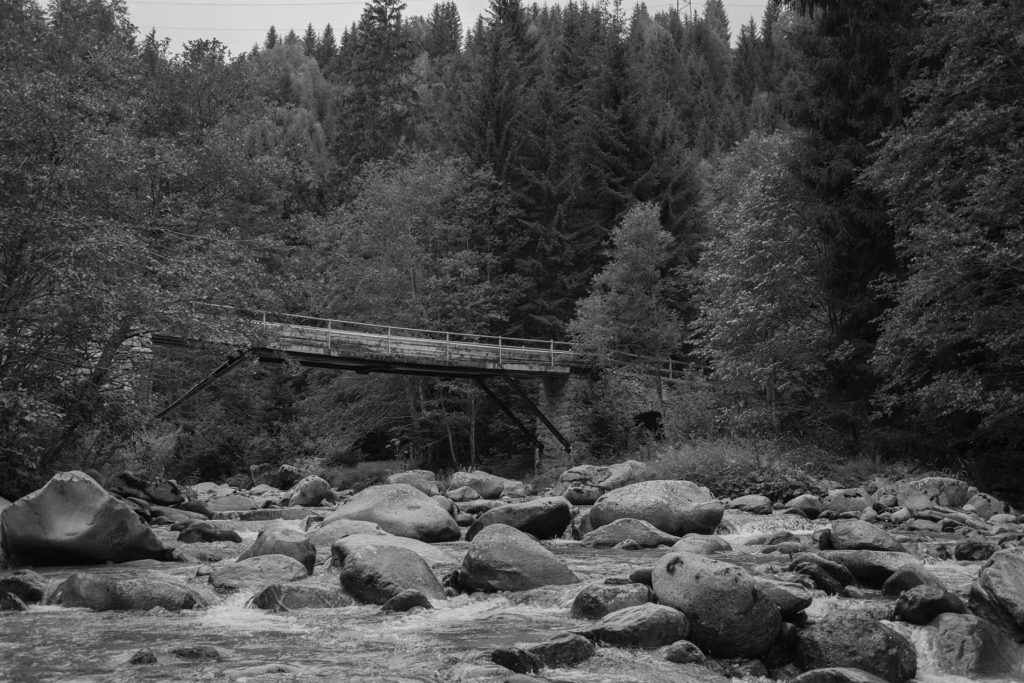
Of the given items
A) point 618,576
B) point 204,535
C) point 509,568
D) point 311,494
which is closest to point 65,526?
→ point 204,535

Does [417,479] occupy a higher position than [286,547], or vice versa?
[286,547]

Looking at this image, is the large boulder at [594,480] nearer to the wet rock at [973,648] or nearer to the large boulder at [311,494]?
the large boulder at [311,494]

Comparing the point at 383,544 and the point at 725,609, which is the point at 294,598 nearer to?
the point at 383,544

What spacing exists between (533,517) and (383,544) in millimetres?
3581

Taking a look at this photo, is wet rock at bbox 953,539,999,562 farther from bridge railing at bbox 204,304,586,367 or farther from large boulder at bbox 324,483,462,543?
bridge railing at bbox 204,304,586,367

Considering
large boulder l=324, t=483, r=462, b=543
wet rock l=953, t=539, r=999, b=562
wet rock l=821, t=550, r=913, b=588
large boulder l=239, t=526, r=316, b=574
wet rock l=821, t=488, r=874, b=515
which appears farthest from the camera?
wet rock l=821, t=488, r=874, b=515

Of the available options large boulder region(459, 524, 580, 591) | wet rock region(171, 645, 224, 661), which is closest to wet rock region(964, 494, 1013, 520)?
large boulder region(459, 524, 580, 591)

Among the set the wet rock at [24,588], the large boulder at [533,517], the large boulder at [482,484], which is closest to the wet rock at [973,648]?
the large boulder at [533,517]

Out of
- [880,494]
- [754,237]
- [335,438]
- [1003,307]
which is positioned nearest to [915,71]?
[754,237]

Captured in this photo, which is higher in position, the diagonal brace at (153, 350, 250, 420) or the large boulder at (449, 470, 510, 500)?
the diagonal brace at (153, 350, 250, 420)

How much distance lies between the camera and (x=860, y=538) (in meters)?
9.29

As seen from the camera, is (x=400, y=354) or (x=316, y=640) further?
(x=400, y=354)

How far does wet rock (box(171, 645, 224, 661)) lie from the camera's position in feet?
19.0

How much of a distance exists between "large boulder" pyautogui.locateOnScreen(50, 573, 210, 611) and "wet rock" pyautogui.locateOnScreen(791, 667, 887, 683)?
17.1ft
